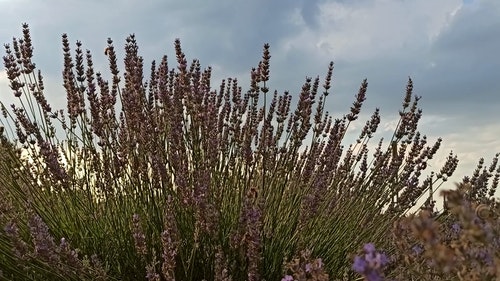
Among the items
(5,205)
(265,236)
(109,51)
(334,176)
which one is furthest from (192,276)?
(334,176)

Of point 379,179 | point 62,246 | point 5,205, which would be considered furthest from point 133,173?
point 379,179

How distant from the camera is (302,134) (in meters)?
3.25

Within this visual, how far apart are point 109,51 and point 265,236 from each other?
116 cm

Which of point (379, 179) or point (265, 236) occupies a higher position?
point (379, 179)

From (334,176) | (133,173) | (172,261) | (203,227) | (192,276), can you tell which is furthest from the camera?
(334,176)

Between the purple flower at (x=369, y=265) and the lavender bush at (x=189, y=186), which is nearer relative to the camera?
the purple flower at (x=369, y=265)

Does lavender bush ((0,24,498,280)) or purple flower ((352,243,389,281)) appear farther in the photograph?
lavender bush ((0,24,498,280))

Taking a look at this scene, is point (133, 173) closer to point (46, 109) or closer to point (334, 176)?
point (46, 109)

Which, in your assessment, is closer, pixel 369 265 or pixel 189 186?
pixel 369 265

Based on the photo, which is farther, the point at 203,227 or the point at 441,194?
the point at 203,227

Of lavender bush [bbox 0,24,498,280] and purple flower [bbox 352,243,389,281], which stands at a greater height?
lavender bush [bbox 0,24,498,280]

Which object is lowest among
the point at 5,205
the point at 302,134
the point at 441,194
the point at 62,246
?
the point at 441,194

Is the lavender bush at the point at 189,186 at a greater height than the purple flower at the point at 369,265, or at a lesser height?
greater

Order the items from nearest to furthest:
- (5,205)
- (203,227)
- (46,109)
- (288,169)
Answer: (203,227)
(5,205)
(46,109)
(288,169)
